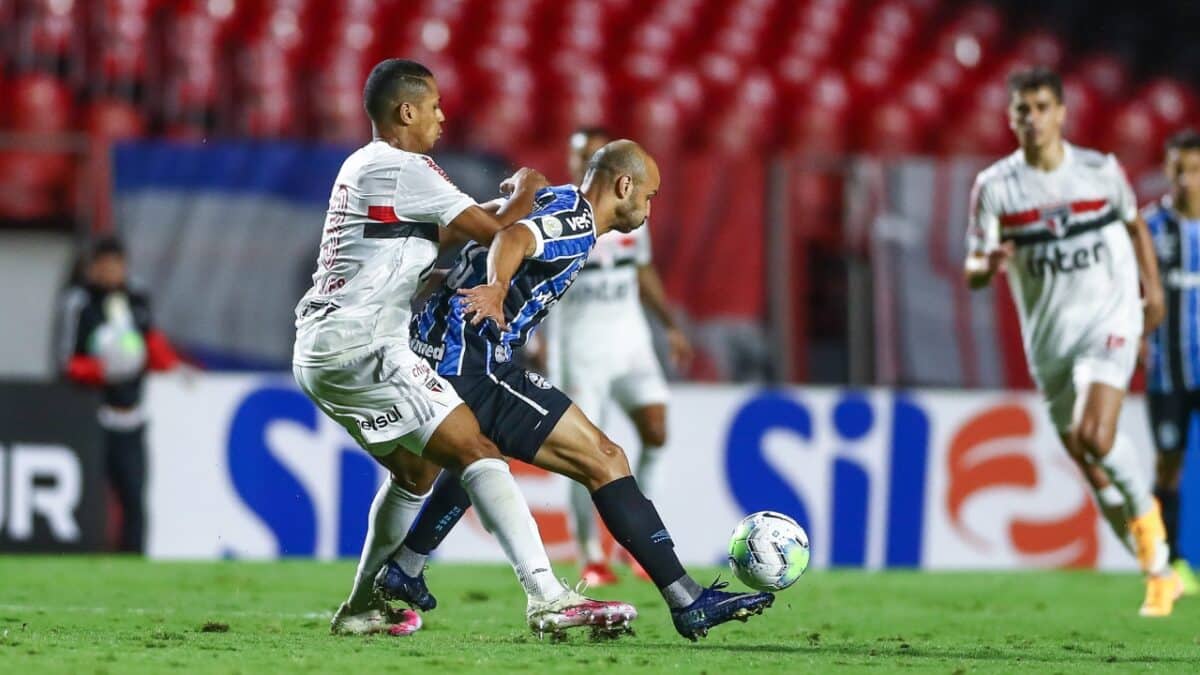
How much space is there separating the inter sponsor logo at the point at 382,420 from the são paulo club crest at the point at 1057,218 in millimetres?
3260

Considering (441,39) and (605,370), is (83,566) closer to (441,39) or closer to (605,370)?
(605,370)

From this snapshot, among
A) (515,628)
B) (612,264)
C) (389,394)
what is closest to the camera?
(389,394)

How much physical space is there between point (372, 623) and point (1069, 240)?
3390mm

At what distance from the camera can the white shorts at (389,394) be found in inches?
223

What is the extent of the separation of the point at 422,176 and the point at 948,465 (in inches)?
233

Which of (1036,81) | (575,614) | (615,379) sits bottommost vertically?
(575,614)

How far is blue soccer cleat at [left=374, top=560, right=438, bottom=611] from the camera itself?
6074 mm

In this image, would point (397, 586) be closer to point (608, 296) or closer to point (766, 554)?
point (766, 554)

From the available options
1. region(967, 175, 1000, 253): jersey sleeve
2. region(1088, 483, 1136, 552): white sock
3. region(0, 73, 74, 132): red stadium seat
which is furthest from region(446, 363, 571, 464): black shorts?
region(0, 73, 74, 132): red stadium seat

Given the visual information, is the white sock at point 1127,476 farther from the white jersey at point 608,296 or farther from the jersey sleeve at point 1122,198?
the white jersey at point 608,296

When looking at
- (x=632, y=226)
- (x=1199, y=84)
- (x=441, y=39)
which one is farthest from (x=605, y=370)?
(x=1199, y=84)

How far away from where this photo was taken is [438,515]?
20.3 feet

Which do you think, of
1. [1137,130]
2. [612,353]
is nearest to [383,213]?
[612,353]

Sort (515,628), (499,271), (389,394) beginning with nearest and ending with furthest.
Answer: (499,271) → (389,394) → (515,628)
